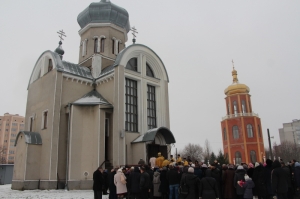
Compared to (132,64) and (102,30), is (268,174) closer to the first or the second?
(132,64)

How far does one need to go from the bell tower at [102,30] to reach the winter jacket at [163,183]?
16332 millimetres

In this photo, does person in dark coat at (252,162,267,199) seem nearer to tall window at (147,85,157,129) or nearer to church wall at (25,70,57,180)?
Result: tall window at (147,85,157,129)

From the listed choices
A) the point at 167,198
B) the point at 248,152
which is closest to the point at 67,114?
the point at 167,198

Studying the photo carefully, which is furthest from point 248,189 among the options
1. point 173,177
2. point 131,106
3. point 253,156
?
point 253,156

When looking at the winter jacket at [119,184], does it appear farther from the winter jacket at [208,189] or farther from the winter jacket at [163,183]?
the winter jacket at [208,189]

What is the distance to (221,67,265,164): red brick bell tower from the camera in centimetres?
4612

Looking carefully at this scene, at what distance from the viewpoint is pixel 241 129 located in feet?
155

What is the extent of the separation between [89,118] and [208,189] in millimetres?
13204

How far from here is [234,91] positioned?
51281mm

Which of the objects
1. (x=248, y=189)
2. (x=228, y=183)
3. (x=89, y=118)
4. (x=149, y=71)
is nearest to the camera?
(x=248, y=189)

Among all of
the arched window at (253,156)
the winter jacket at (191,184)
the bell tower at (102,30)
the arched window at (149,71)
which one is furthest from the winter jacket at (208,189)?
the arched window at (253,156)

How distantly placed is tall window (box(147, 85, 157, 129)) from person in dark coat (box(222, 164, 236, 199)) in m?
12.2

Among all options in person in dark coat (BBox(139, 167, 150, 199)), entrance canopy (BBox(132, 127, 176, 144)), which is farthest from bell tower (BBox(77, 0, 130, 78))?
person in dark coat (BBox(139, 167, 150, 199))

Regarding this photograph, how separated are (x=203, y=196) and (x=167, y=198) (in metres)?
3.75
